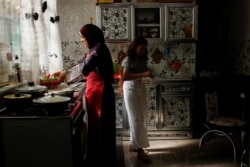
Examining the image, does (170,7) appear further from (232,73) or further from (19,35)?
(19,35)

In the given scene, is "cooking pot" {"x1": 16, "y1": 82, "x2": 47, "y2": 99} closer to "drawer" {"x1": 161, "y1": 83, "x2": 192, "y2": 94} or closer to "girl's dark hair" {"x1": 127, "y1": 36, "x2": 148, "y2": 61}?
"girl's dark hair" {"x1": 127, "y1": 36, "x2": 148, "y2": 61}

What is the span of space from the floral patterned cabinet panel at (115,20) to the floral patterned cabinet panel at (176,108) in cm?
87

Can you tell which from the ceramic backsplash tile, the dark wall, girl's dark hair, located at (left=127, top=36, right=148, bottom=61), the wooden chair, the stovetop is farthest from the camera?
the ceramic backsplash tile

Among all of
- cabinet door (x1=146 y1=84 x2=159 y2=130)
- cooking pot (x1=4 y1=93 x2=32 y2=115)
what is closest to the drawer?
cabinet door (x1=146 y1=84 x2=159 y2=130)

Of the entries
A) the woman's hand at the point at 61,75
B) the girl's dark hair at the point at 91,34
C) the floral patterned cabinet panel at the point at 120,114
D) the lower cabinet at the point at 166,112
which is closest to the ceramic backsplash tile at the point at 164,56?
the lower cabinet at the point at 166,112

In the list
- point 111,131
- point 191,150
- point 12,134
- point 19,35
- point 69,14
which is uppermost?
point 69,14

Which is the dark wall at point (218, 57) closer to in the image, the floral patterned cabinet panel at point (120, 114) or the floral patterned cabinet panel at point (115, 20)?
the floral patterned cabinet panel at point (120, 114)

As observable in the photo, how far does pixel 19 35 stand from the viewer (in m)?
2.79

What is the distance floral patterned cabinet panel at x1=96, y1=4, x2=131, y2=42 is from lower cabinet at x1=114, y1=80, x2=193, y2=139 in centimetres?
68

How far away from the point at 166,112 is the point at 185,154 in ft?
2.31

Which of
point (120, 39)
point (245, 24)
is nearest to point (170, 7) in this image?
point (120, 39)

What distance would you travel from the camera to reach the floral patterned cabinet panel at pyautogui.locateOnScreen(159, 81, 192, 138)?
380 centimetres

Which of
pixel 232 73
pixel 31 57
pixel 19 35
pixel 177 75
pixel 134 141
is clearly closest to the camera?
pixel 31 57

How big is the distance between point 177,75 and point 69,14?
175 cm
